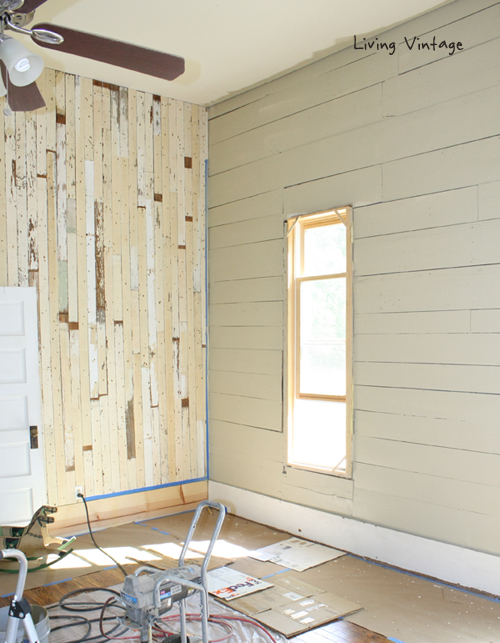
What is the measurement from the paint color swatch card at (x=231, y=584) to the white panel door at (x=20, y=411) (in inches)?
58.9

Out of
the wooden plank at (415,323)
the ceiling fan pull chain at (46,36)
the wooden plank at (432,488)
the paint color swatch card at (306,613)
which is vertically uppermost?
the ceiling fan pull chain at (46,36)

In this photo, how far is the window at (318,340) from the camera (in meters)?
4.25

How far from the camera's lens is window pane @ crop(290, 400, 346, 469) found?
4.28 meters

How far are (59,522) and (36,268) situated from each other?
6.46ft

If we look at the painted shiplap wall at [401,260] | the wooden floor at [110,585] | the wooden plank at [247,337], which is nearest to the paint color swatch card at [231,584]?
the wooden floor at [110,585]

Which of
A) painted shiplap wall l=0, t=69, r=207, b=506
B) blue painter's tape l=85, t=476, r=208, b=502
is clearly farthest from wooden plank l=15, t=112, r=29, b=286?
blue painter's tape l=85, t=476, r=208, b=502

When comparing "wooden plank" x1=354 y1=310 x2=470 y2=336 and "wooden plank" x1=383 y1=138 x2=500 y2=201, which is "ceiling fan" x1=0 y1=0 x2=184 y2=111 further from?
"wooden plank" x1=354 y1=310 x2=470 y2=336

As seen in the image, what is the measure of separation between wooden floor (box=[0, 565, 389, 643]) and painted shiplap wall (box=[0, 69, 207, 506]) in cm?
98

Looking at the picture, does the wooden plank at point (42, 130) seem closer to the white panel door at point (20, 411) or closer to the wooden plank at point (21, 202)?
the wooden plank at point (21, 202)

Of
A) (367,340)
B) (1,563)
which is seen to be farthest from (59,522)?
(367,340)

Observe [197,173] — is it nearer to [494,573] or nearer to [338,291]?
[338,291]

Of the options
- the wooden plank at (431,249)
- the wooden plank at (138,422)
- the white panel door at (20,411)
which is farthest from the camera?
the wooden plank at (138,422)

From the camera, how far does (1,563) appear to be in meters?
3.91

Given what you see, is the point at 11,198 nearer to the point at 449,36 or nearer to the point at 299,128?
the point at 299,128
